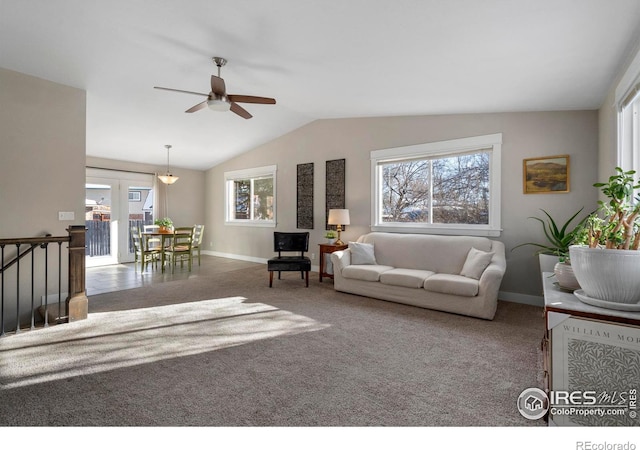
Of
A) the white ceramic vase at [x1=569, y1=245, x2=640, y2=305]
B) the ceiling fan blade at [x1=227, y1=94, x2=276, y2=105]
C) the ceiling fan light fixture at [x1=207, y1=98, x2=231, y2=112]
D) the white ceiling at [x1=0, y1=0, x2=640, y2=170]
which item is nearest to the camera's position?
the white ceramic vase at [x1=569, y1=245, x2=640, y2=305]

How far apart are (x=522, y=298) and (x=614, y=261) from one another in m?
3.25

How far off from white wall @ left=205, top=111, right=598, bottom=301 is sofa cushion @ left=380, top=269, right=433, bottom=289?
129 cm

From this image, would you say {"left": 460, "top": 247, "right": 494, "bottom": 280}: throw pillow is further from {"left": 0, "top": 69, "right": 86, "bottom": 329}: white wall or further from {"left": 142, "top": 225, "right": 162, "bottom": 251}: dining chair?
{"left": 142, "top": 225, "right": 162, "bottom": 251}: dining chair

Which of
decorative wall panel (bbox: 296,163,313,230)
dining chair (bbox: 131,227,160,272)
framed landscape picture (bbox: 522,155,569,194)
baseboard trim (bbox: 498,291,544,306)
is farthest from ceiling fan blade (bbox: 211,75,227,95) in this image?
baseboard trim (bbox: 498,291,544,306)

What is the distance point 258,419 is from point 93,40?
3.96 m

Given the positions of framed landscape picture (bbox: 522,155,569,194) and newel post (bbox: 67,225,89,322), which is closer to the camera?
newel post (bbox: 67,225,89,322)

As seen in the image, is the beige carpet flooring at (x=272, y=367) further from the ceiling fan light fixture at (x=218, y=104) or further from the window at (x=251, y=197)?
the window at (x=251, y=197)

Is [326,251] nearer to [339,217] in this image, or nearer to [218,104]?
[339,217]

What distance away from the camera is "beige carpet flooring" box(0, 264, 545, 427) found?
6.11 feet

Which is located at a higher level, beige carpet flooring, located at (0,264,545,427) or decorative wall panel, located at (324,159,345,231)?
decorative wall panel, located at (324,159,345,231)

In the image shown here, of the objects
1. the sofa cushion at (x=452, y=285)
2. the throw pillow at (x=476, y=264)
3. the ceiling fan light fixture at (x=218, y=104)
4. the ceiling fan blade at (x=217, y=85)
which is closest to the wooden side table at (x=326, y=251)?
the sofa cushion at (x=452, y=285)

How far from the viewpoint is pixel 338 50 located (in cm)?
318

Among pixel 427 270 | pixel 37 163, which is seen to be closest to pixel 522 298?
pixel 427 270

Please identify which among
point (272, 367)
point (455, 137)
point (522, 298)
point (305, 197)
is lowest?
point (272, 367)
